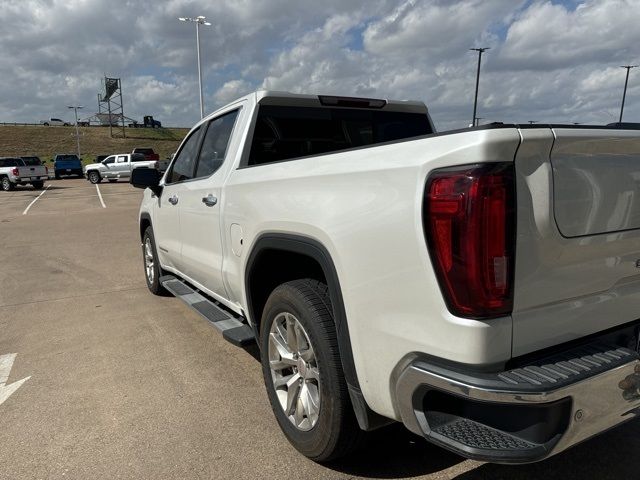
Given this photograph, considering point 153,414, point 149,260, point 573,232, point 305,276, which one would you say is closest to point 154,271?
point 149,260

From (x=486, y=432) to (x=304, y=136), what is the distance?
8.72 ft

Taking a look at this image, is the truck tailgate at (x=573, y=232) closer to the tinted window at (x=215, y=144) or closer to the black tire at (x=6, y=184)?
the tinted window at (x=215, y=144)

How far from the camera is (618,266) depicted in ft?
6.20

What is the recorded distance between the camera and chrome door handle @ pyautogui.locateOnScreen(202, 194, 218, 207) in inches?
135

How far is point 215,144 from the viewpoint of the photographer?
12.8 feet

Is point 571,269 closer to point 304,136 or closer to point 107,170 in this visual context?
point 304,136

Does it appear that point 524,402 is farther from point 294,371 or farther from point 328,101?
point 328,101

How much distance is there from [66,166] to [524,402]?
134 feet

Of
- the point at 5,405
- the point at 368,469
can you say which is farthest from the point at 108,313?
the point at 368,469

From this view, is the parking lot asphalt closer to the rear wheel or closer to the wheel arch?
the rear wheel

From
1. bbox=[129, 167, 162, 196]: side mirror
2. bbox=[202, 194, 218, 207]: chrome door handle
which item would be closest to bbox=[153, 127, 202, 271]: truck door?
bbox=[129, 167, 162, 196]: side mirror

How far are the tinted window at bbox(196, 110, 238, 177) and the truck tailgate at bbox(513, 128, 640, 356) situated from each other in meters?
2.42

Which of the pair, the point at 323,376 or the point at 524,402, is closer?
the point at 524,402

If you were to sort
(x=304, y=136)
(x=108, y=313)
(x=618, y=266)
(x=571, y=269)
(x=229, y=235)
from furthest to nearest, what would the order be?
1. (x=108, y=313)
2. (x=304, y=136)
3. (x=229, y=235)
4. (x=618, y=266)
5. (x=571, y=269)
